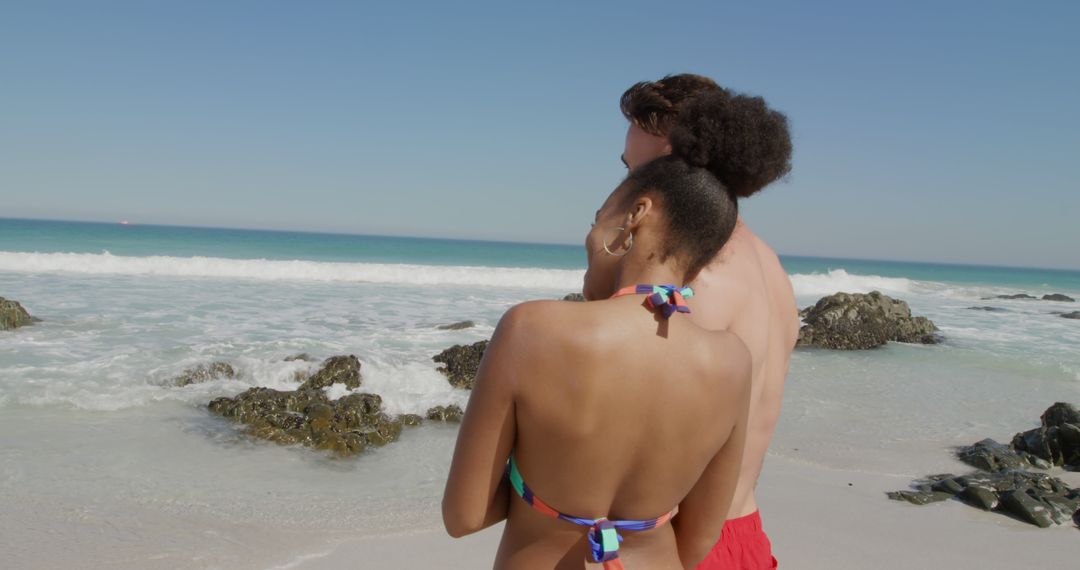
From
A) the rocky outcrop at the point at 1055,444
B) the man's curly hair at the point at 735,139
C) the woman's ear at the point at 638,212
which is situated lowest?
the rocky outcrop at the point at 1055,444

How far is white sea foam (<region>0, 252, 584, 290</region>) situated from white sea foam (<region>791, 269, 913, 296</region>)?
12.2 meters

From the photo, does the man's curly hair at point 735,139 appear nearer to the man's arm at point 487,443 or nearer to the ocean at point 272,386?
the man's arm at point 487,443

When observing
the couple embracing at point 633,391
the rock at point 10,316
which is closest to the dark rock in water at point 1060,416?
the couple embracing at point 633,391

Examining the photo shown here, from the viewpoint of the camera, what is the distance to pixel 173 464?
6168mm

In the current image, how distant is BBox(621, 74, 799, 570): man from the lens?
6.75ft

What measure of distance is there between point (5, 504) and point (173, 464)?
117 centimetres

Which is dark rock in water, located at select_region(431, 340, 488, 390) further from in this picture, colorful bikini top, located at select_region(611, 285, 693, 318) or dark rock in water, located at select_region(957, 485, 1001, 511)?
colorful bikini top, located at select_region(611, 285, 693, 318)

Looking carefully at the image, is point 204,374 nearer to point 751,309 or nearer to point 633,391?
point 751,309

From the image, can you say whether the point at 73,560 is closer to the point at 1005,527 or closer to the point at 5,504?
the point at 5,504

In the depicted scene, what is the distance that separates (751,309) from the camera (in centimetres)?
209

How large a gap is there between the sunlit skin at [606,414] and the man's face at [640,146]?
580 millimetres

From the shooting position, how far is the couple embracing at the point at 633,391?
1.43 meters

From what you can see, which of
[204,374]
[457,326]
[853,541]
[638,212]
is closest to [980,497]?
[853,541]

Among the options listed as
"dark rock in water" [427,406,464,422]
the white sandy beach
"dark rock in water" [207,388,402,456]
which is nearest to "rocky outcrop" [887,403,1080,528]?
the white sandy beach
